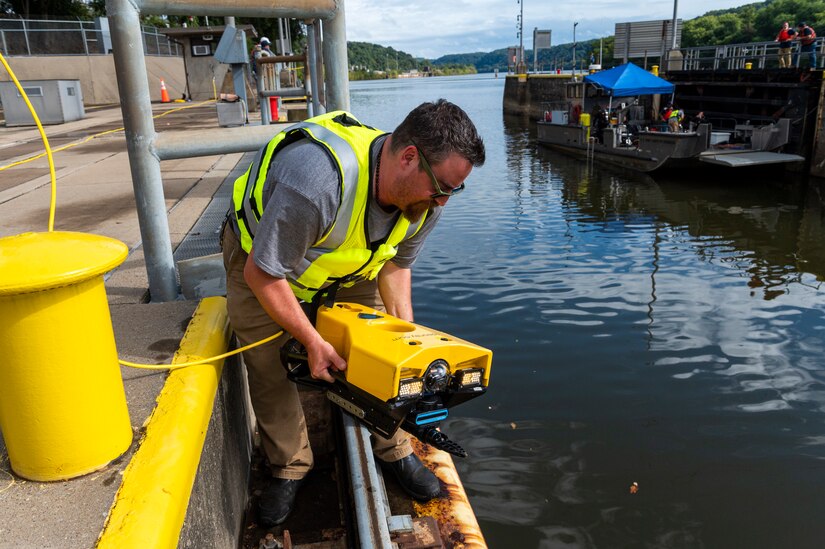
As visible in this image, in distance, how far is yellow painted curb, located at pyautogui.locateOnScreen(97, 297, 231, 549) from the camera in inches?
64.4

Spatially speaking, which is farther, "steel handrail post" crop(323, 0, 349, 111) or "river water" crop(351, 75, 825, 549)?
"river water" crop(351, 75, 825, 549)

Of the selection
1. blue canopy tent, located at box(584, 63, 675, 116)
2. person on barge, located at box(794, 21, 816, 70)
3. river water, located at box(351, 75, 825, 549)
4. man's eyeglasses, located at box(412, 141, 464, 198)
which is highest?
person on barge, located at box(794, 21, 816, 70)

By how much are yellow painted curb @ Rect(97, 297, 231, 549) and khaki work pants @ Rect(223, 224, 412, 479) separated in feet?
0.65

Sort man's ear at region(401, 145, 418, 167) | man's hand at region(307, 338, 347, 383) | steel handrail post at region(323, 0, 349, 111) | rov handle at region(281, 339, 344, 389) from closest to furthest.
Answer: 1. man's ear at region(401, 145, 418, 167)
2. man's hand at region(307, 338, 347, 383)
3. rov handle at region(281, 339, 344, 389)
4. steel handrail post at region(323, 0, 349, 111)

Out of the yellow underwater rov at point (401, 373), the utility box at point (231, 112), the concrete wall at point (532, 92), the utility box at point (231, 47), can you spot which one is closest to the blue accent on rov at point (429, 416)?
the yellow underwater rov at point (401, 373)

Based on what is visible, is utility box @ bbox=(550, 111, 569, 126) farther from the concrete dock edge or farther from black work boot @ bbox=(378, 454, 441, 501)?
the concrete dock edge

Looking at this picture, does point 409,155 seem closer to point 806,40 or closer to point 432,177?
point 432,177

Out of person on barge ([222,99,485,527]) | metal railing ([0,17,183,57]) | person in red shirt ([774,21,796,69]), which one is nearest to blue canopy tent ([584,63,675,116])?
person in red shirt ([774,21,796,69])

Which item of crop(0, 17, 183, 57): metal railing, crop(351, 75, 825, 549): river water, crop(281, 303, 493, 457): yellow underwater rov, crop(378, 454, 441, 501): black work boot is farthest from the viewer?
crop(0, 17, 183, 57): metal railing

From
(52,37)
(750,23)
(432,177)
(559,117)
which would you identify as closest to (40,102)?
(52,37)

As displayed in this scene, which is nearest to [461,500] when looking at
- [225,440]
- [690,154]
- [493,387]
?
[225,440]

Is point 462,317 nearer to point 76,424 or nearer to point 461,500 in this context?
point 461,500

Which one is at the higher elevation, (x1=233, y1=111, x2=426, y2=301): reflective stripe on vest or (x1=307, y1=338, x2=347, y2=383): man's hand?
(x1=233, y1=111, x2=426, y2=301): reflective stripe on vest

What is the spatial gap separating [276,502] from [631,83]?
68.0 feet
